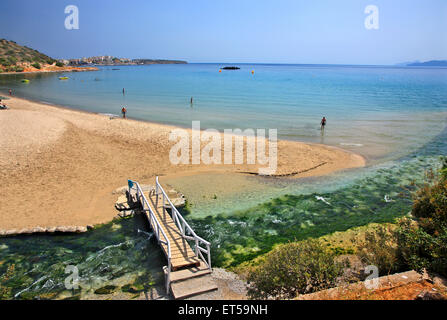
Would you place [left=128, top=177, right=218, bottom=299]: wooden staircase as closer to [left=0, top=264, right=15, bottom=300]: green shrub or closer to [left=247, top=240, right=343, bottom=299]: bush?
[left=247, top=240, right=343, bottom=299]: bush

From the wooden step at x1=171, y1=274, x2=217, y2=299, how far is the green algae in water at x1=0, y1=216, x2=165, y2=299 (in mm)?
918

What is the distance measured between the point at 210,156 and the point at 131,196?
28.6 feet

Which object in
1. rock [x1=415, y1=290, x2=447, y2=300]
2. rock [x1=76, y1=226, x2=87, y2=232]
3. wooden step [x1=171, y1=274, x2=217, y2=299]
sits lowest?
wooden step [x1=171, y1=274, x2=217, y2=299]

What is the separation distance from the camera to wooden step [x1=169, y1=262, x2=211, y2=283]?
9.55m

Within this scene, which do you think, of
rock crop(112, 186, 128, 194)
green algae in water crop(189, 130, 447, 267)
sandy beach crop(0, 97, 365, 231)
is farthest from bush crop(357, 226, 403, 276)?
rock crop(112, 186, 128, 194)

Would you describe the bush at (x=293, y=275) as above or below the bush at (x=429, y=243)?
below

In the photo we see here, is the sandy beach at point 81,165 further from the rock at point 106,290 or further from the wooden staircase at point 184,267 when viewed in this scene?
the rock at point 106,290

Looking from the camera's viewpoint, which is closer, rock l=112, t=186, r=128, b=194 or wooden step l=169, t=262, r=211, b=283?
wooden step l=169, t=262, r=211, b=283

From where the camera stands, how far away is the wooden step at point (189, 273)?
955 centimetres

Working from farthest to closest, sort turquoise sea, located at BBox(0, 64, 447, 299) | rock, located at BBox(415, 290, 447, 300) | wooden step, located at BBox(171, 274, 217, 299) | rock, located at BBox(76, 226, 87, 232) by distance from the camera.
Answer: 1. rock, located at BBox(76, 226, 87, 232)
2. turquoise sea, located at BBox(0, 64, 447, 299)
3. wooden step, located at BBox(171, 274, 217, 299)
4. rock, located at BBox(415, 290, 447, 300)

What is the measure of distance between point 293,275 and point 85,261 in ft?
26.0

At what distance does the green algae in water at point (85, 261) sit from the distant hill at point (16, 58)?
128m

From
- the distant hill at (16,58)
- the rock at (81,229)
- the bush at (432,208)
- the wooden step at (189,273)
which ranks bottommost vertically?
the wooden step at (189,273)

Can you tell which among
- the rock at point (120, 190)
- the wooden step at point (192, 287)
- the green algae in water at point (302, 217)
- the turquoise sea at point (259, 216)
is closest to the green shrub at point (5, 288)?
the turquoise sea at point (259, 216)
